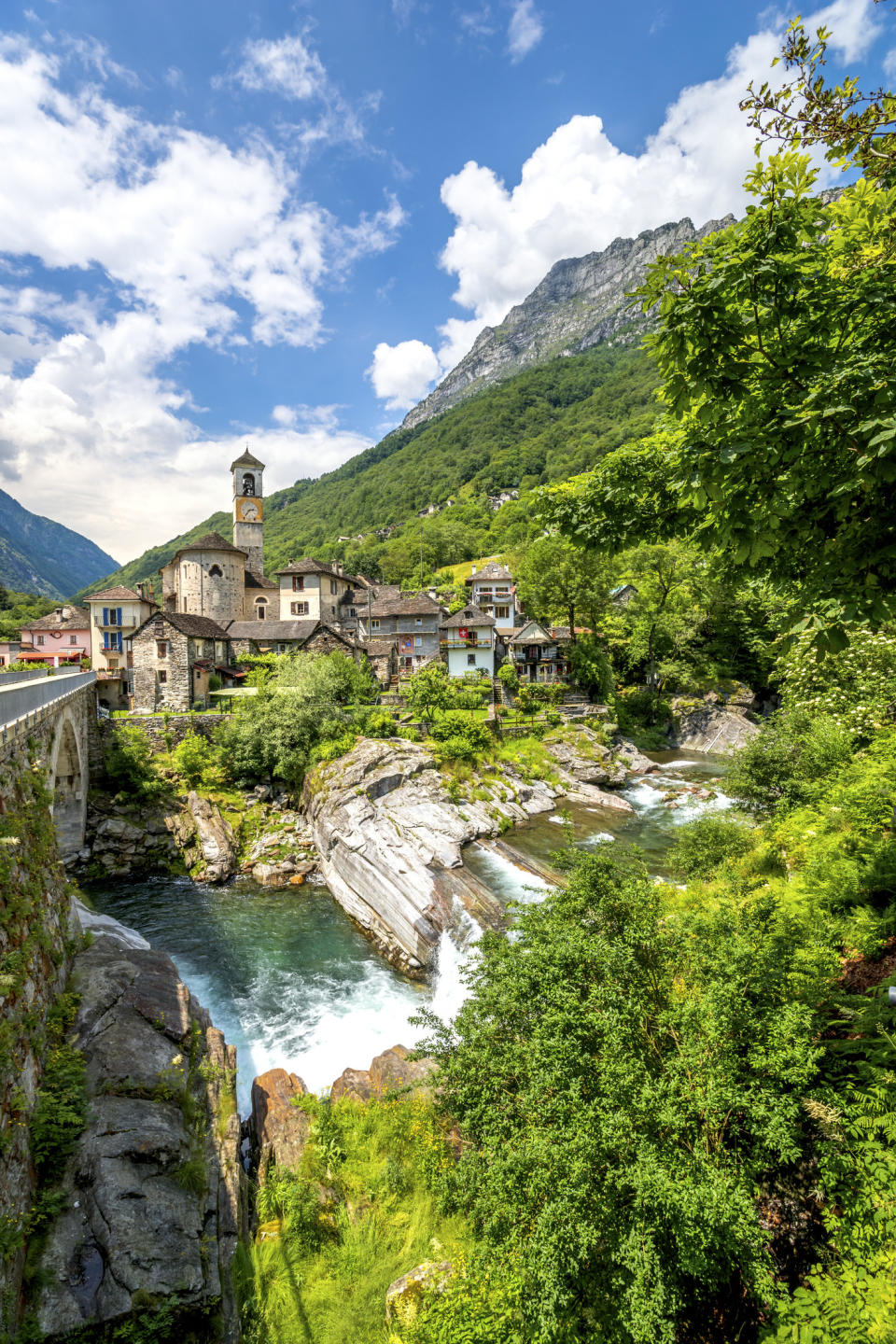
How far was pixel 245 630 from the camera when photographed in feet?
160

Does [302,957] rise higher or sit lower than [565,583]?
lower

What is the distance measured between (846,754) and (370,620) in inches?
1822

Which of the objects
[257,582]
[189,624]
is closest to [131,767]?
[189,624]

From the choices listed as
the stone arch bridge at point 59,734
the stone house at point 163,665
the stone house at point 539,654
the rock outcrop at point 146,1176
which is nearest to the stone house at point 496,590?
the stone house at point 539,654

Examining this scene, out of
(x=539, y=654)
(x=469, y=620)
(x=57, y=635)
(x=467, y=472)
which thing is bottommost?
(x=539, y=654)

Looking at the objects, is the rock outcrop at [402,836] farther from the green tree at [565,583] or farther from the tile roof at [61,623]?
the tile roof at [61,623]

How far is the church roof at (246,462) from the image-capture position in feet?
196

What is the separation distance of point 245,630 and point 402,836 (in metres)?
32.7

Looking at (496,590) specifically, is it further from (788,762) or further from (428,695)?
(788,762)

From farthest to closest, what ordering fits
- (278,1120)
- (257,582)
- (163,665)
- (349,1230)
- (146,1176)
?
1. (257,582)
2. (163,665)
3. (278,1120)
4. (349,1230)
5. (146,1176)

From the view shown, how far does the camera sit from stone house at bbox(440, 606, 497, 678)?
46.8 meters

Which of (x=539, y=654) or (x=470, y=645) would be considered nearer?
(x=470, y=645)

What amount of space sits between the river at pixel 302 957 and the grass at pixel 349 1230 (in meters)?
3.14

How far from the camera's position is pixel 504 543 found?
10894cm
